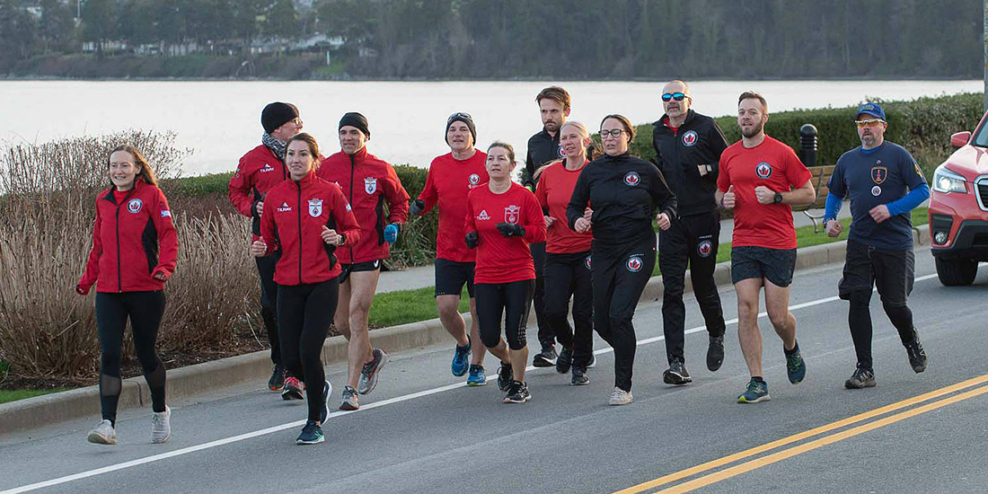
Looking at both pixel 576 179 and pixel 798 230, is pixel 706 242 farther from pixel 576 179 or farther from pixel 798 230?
pixel 798 230

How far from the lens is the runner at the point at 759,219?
903 cm

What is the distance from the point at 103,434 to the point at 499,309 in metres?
2.58

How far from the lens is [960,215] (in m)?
13.3

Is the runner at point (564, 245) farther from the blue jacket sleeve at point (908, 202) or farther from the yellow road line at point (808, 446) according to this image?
the yellow road line at point (808, 446)

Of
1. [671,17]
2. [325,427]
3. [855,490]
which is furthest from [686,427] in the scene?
[671,17]

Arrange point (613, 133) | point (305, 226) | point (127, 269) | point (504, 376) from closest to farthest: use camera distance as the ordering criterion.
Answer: point (127, 269) → point (305, 226) → point (613, 133) → point (504, 376)

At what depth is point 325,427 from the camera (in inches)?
352

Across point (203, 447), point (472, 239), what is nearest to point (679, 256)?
point (472, 239)

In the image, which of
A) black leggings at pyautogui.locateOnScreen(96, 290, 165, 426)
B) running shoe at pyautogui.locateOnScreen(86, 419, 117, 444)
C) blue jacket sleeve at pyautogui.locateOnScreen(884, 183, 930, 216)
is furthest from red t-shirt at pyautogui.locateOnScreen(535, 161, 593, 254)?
running shoe at pyautogui.locateOnScreen(86, 419, 117, 444)

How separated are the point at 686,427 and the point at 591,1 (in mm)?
100955

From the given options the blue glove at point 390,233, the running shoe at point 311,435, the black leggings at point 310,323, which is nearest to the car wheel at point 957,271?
the blue glove at point 390,233

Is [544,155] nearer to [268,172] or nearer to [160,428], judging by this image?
[268,172]

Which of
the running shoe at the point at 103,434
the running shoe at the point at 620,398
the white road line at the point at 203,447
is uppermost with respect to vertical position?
the running shoe at the point at 103,434

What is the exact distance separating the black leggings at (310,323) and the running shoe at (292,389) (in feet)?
3.66
